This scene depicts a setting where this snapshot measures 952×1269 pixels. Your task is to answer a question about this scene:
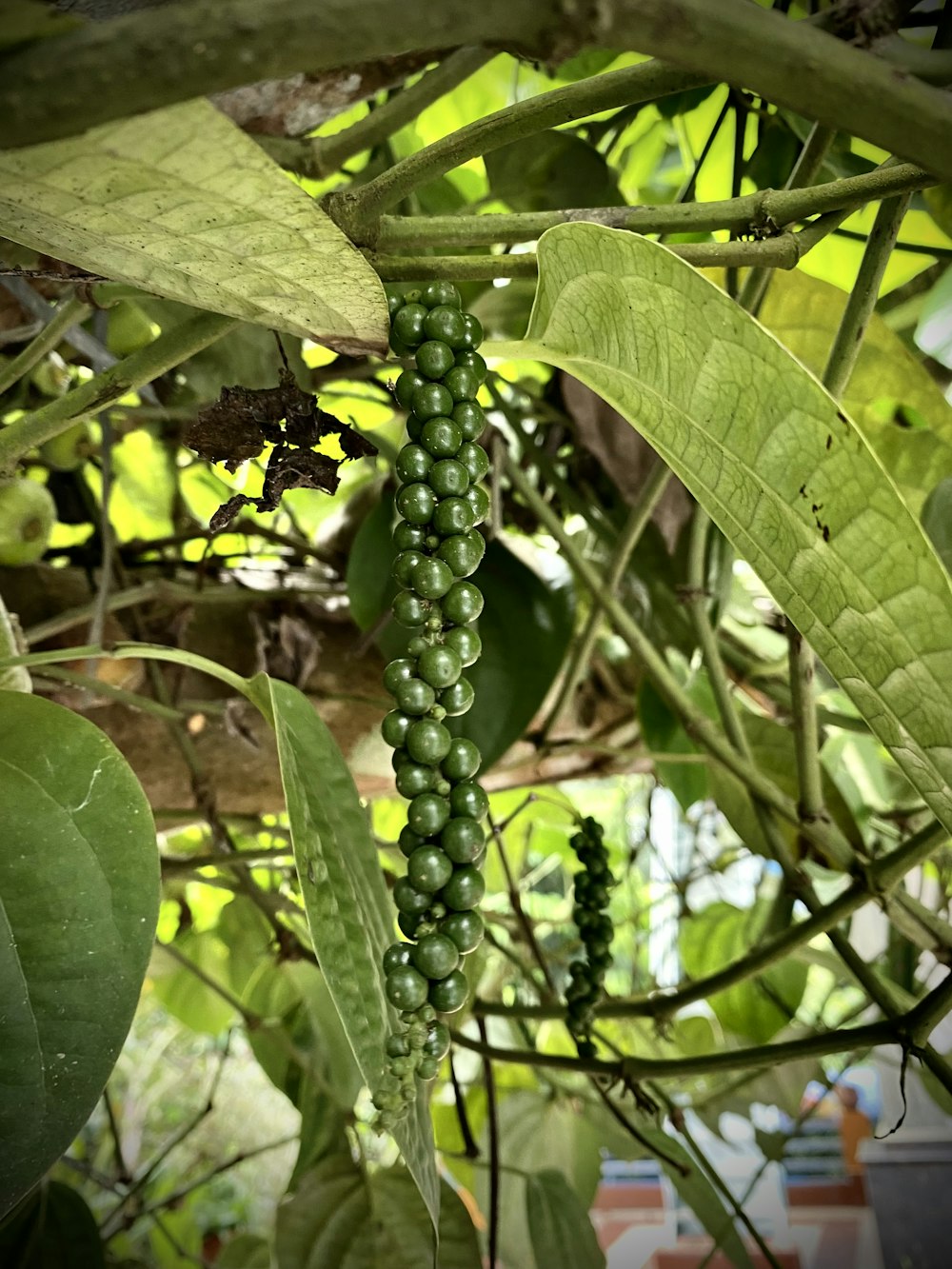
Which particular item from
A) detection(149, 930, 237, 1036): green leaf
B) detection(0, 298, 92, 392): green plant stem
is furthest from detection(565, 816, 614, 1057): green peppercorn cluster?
detection(149, 930, 237, 1036): green leaf

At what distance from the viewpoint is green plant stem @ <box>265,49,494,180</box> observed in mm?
406

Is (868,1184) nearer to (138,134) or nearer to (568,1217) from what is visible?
(568,1217)

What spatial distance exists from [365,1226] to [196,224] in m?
0.55

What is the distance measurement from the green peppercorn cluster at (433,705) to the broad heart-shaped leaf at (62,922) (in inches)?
2.9

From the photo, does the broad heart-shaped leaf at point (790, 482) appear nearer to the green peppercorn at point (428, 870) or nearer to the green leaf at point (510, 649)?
the green peppercorn at point (428, 870)

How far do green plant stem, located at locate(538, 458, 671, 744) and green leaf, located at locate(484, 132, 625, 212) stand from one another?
15 centimetres

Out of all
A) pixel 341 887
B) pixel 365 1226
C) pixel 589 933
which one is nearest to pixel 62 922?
pixel 341 887

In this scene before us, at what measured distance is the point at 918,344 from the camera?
597 mm

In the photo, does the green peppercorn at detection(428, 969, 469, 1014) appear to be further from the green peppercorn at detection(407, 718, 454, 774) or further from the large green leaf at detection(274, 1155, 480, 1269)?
the large green leaf at detection(274, 1155, 480, 1269)

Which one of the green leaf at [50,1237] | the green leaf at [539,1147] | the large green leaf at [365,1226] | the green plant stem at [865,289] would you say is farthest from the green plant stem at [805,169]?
the green leaf at [539,1147]

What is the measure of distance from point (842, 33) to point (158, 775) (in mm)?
549

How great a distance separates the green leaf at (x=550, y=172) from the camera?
52 centimetres

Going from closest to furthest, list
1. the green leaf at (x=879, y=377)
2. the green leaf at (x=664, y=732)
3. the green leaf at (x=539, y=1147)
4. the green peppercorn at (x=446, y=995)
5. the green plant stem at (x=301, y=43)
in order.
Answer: the green plant stem at (x=301, y=43) < the green peppercorn at (x=446, y=995) < the green leaf at (x=879, y=377) < the green leaf at (x=664, y=732) < the green leaf at (x=539, y=1147)

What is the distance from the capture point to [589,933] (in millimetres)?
499
